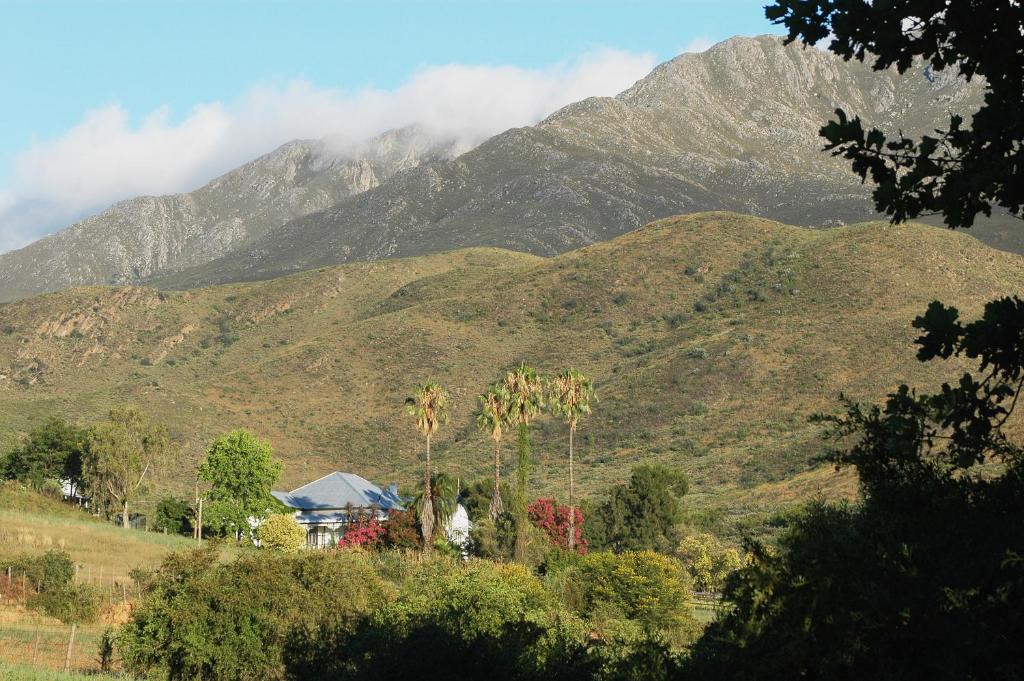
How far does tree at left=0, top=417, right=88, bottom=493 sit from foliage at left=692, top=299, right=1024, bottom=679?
3345 inches

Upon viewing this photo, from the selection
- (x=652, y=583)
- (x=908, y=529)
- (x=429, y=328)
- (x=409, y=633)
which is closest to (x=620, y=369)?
(x=429, y=328)

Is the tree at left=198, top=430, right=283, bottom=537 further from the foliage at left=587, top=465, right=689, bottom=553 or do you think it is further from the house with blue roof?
the foliage at left=587, top=465, right=689, bottom=553

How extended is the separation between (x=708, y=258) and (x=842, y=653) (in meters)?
150

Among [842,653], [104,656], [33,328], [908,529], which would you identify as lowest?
[104,656]

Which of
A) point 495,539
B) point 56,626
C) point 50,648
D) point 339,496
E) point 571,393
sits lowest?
point 50,648

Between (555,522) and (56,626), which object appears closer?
(56,626)

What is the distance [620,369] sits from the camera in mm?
132750

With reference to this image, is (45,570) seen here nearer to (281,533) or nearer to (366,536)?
(366,536)

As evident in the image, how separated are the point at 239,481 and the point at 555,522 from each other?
20459 millimetres

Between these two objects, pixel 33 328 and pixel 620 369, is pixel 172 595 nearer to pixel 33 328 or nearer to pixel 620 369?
pixel 620 369

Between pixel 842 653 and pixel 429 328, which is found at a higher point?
pixel 429 328

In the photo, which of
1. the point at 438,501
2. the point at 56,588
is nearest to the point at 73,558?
the point at 56,588

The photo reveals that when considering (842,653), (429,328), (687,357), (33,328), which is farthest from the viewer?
(33,328)

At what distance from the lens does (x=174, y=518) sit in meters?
78.5
